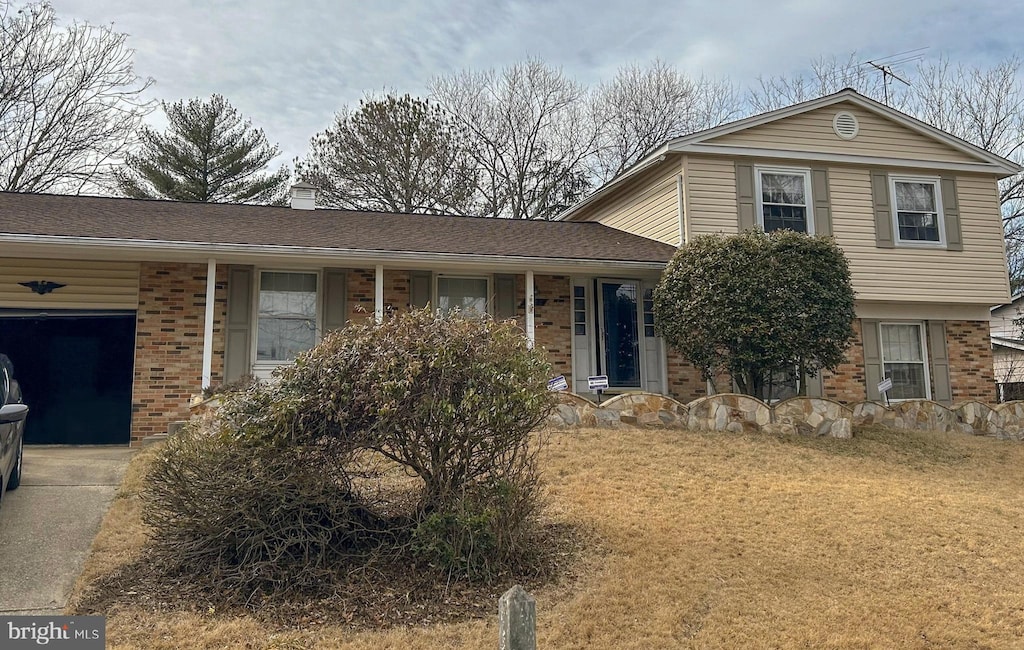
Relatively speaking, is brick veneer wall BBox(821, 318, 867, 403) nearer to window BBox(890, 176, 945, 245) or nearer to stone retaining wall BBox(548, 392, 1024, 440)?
window BBox(890, 176, 945, 245)

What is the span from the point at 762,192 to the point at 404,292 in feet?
20.4

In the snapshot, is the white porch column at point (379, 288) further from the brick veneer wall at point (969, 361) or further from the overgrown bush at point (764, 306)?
the brick veneer wall at point (969, 361)

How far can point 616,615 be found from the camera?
426 centimetres

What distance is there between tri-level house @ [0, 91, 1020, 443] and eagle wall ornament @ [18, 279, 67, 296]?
1.2 inches

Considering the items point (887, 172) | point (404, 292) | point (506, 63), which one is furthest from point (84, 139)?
point (887, 172)

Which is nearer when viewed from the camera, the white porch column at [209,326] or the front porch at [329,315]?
the white porch column at [209,326]

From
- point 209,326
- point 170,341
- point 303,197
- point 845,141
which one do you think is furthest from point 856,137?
point 170,341

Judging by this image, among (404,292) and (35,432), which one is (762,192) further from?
(35,432)

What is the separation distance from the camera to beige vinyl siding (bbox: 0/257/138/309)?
34.3ft

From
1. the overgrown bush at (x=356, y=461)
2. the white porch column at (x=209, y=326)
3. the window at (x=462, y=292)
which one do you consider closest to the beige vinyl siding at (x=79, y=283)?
the white porch column at (x=209, y=326)

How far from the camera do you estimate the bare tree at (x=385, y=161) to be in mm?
23078

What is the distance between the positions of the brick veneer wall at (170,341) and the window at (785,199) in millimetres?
8659

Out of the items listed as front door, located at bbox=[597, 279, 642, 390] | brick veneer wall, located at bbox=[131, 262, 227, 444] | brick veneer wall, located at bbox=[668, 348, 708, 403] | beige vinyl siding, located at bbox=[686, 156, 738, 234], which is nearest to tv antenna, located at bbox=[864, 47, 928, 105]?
beige vinyl siding, located at bbox=[686, 156, 738, 234]
